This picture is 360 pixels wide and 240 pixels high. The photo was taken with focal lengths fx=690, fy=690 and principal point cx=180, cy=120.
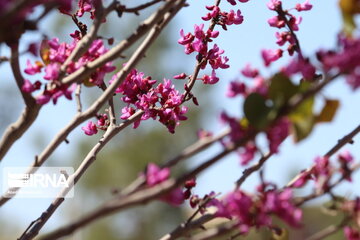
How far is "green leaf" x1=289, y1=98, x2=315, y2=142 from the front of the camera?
1.09 metres

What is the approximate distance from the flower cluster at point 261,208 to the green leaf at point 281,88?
0.17 m

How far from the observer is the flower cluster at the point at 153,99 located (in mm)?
1782

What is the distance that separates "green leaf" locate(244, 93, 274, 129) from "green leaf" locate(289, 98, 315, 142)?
0.04 metres

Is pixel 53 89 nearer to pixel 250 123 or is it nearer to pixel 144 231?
pixel 250 123

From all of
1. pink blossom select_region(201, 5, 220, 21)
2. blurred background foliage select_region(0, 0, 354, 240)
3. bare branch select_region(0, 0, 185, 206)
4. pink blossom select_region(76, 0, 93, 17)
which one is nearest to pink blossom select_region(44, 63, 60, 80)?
bare branch select_region(0, 0, 185, 206)

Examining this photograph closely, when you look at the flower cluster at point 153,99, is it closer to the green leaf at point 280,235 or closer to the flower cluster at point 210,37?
the flower cluster at point 210,37

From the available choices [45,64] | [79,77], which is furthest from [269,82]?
[45,64]

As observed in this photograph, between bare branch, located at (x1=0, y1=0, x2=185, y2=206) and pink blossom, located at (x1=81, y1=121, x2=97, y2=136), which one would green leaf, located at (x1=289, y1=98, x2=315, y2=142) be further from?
pink blossom, located at (x1=81, y1=121, x2=97, y2=136)

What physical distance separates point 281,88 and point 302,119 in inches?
2.3

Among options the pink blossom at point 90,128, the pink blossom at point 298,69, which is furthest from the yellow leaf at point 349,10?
the pink blossom at point 90,128

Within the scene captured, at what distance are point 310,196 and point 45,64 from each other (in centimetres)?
59

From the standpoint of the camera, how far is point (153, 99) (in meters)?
1.78

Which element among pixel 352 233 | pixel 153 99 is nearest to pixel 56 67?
pixel 153 99

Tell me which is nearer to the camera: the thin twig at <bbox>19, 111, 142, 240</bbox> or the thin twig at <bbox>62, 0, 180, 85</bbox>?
the thin twig at <bbox>62, 0, 180, 85</bbox>
